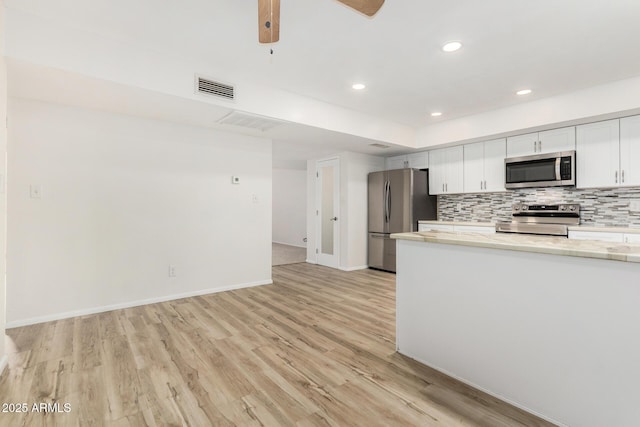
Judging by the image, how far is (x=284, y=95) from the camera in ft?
11.7

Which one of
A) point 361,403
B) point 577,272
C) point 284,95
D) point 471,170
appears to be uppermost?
point 284,95

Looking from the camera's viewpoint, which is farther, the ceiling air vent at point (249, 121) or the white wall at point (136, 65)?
the ceiling air vent at point (249, 121)

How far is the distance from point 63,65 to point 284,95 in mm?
1993

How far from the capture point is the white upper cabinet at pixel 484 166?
14.7ft

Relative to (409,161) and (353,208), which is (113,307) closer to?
(353,208)

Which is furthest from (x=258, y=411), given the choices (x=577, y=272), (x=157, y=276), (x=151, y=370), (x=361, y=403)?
(x=157, y=276)

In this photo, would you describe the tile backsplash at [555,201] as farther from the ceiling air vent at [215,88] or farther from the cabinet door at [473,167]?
the ceiling air vent at [215,88]

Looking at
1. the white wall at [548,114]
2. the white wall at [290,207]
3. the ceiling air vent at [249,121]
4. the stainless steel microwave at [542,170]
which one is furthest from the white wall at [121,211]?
the white wall at [290,207]

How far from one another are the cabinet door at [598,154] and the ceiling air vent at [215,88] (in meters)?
4.19

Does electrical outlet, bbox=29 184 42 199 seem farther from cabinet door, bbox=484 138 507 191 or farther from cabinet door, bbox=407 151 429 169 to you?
cabinet door, bbox=484 138 507 191

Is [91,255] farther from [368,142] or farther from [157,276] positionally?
[368,142]

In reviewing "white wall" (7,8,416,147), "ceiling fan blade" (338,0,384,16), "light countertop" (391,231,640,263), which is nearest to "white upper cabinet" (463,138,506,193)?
"white wall" (7,8,416,147)

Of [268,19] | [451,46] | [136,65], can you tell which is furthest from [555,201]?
[136,65]

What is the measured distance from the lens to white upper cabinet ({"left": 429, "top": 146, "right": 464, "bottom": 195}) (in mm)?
4957
